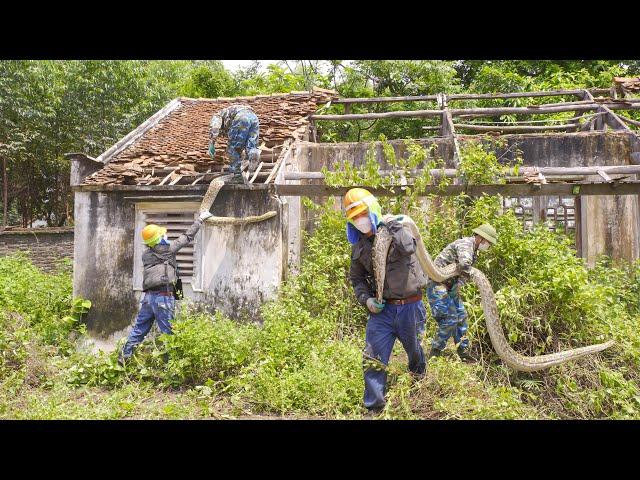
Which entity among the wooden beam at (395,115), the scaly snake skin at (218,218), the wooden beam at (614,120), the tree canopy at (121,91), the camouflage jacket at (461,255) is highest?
the tree canopy at (121,91)

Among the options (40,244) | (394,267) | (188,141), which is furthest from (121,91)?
(394,267)

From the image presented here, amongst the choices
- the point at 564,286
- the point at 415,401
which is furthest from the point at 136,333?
the point at 564,286

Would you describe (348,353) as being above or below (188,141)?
below

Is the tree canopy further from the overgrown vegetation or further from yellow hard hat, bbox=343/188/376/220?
yellow hard hat, bbox=343/188/376/220

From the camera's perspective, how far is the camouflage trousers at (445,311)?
648 centimetres

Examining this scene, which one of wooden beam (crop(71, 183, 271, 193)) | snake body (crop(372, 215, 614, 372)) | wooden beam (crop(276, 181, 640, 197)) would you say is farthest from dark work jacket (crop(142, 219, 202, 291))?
snake body (crop(372, 215, 614, 372))

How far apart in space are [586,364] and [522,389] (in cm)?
83

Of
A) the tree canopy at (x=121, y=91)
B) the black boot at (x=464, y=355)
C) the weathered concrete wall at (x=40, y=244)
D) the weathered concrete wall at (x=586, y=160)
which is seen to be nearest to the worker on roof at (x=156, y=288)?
the weathered concrete wall at (x=586, y=160)

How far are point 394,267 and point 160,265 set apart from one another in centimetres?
382

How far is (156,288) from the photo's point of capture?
Result: 25.3ft

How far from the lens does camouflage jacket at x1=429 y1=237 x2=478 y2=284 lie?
6.27 m

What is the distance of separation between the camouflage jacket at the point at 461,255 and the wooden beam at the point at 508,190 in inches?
40.5

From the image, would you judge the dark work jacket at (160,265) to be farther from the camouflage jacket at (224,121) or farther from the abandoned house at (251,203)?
the camouflage jacket at (224,121)

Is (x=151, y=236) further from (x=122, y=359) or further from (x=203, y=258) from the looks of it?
(x=122, y=359)
